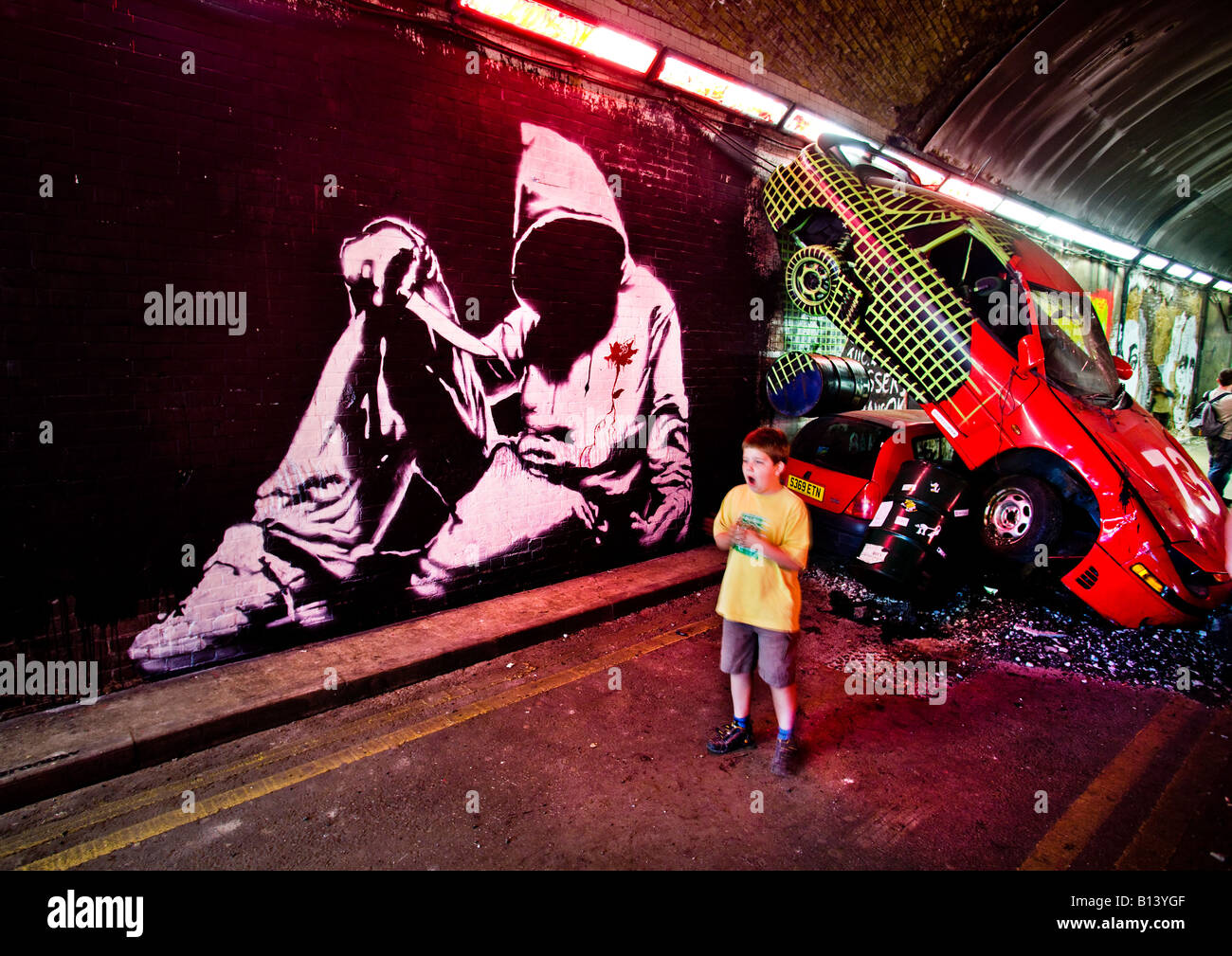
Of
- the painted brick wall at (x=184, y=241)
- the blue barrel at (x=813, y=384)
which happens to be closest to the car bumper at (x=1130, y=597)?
the blue barrel at (x=813, y=384)

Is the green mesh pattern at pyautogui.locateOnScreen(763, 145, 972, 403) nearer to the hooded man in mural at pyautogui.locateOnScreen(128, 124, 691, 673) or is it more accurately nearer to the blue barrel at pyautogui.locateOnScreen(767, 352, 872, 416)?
the blue barrel at pyautogui.locateOnScreen(767, 352, 872, 416)

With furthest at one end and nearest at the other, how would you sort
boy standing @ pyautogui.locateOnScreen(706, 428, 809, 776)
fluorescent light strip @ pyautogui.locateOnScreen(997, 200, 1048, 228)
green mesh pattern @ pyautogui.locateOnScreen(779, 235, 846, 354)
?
fluorescent light strip @ pyautogui.locateOnScreen(997, 200, 1048, 228)
green mesh pattern @ pyautogui.locateOnScreen(779, 235, 846, 354)
boy standing @ pyautogui.locateOnScreen(706, 428, 809, 776)

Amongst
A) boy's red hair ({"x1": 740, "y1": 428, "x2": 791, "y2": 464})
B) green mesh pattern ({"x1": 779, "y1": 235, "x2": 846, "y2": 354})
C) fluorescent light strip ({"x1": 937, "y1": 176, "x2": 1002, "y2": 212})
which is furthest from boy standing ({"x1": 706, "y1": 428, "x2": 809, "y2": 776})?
fluorescent light strip ({"x1": 937, "y1": 176, "x2": 1002, "y2": 212})

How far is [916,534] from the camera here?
5.57m

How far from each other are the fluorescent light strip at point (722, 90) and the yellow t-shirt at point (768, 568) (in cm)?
507

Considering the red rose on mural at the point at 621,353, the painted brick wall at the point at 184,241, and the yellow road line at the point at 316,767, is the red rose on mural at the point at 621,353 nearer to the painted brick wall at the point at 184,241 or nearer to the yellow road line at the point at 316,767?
the painted brick wall at the point at 184,241

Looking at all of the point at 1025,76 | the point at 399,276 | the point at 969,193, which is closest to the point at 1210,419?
the point at 969,193

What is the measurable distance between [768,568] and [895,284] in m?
4.52

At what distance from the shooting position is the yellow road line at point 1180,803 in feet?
9.66

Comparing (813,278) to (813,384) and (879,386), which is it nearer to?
(813,384)

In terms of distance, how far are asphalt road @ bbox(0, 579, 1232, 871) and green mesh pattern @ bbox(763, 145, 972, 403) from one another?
3.10 m

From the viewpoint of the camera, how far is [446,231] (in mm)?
5059

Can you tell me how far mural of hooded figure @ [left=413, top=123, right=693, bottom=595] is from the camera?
5.52 metres

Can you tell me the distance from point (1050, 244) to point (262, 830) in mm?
15956
